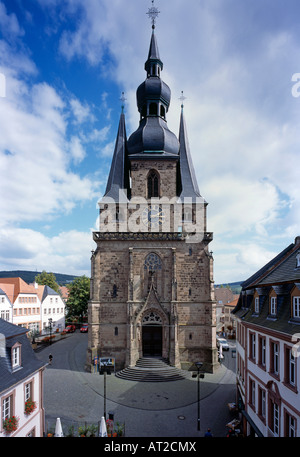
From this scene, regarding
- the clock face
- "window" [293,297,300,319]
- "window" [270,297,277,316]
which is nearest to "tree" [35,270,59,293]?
the clock face

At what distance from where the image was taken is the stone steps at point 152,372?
23000 millimetres

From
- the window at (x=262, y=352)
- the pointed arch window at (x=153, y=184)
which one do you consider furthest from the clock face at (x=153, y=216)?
the window at (x=262, y=352)

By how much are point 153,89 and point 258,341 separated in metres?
29.6

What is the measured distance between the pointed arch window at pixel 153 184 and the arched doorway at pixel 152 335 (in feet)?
42.1

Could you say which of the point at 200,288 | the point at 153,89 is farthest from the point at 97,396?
the point at 153,89

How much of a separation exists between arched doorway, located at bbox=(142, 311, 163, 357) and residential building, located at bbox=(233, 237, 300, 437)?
40.5ft

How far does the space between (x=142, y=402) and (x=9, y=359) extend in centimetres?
1100

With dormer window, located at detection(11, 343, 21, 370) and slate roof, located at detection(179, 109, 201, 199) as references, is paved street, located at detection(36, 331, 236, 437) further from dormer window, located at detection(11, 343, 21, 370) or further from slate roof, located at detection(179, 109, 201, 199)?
slate roof, located at detection(179, 109, 201, 199)

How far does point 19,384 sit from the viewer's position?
11.3 m

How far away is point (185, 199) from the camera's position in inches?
1163

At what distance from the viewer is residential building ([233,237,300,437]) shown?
899 centimetres
